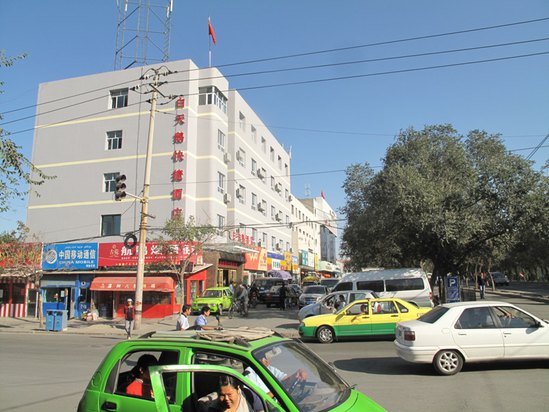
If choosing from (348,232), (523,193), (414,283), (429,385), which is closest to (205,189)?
(348,232)

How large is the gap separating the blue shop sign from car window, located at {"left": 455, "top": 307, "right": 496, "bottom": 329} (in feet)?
79.0

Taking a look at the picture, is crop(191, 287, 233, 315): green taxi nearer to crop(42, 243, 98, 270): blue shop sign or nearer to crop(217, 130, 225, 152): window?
crop(42, 243, 98, 270): blue shop sign

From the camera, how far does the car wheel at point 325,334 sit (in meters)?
15.2

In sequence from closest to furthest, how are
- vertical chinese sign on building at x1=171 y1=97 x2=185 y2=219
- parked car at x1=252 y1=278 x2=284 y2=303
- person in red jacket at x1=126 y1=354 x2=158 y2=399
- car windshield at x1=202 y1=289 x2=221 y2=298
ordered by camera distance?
person in red jacket at x1=126 y1=354 x2=158 y2=399, car windshield at x1=202 y1=289 x2=221 y2=298, vertical chinese sign on building at x1=171 y1=97 x2=185 y2=219, parked car at x1=252 y1=278 x2=284 y2=303

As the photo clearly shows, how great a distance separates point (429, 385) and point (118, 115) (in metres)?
33.8

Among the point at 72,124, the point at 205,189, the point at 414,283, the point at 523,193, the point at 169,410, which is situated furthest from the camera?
the point at 72,124

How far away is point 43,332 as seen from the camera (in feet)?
70.8

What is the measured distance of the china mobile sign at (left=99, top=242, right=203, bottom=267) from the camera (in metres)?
26.5

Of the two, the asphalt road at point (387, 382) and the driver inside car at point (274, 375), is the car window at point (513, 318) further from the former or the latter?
the driver inside car at point (274, 375)

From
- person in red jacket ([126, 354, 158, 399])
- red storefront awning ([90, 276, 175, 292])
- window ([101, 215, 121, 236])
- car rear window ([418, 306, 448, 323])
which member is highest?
window ([101, 215, 121, 236])

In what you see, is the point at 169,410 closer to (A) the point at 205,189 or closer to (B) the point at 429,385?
(B) the point at 429,385

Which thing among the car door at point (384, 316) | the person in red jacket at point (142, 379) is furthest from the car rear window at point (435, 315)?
the person in red jacket at point (142, 379)

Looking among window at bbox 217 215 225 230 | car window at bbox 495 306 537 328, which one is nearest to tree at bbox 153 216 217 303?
window at bbox 217 215 225 230

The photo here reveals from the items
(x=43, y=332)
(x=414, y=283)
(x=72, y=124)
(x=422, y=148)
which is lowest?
(x=43, y=332)
